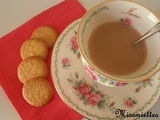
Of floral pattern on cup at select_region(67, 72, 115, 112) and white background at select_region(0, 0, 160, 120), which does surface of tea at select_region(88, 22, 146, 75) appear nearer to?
floral pattern on cup at select_region(67, 72, 115, 112)

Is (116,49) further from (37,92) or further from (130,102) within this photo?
(37,92)

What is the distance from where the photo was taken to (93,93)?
25.2 inches

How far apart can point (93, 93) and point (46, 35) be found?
258 mm

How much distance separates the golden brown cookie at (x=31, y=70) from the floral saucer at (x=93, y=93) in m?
0.05

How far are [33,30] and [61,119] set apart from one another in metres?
0.33

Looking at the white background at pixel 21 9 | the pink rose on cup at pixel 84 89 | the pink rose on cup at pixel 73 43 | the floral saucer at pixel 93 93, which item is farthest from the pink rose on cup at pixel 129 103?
the white background at pixel 21 9

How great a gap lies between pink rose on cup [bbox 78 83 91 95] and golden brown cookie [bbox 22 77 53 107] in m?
0.09

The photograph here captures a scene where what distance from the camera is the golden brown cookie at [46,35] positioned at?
731 mm

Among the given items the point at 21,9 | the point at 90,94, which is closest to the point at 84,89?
the point at 90,94

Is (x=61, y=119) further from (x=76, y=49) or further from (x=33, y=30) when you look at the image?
(x=33, y=30)

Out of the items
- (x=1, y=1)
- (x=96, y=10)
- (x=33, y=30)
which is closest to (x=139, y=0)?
(x=96, y=10)

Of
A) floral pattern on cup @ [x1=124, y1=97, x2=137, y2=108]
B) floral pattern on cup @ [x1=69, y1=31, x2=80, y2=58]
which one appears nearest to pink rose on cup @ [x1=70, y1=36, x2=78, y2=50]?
floral pattern on cup @ [x1=69, y1=31, x2=80, y2=58]

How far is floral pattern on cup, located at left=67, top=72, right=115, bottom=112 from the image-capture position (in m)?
0.62

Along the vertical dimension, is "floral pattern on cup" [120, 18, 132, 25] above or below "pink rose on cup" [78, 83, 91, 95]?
above
